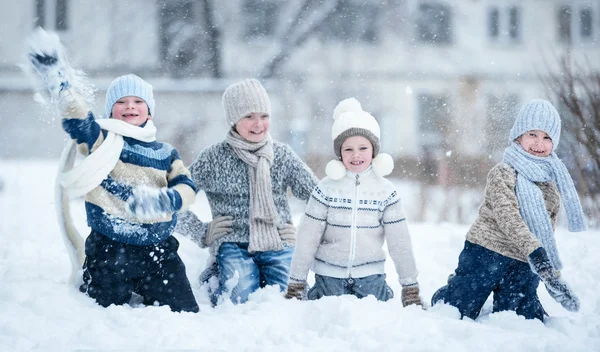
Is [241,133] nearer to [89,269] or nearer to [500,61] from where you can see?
[89,269]

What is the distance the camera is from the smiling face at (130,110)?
12.2 feet

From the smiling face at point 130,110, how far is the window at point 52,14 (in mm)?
6407

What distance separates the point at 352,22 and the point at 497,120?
8.44 feet

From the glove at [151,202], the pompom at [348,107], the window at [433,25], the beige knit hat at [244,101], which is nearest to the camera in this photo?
the glove at [151,202]

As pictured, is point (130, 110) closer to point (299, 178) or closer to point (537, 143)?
→ point (299, 178)

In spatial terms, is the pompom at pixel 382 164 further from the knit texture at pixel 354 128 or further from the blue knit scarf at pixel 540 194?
the blue knit scarf at pixel 540 194

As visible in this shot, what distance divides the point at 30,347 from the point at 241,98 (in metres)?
1.84

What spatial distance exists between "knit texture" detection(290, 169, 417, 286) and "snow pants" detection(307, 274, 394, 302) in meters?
0.03

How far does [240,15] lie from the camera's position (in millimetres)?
9883

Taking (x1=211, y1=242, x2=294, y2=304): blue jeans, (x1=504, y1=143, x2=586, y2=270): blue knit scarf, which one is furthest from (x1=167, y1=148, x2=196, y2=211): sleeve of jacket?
(x1=504, y1=143, x2=586, y2=270): blue knit scarf

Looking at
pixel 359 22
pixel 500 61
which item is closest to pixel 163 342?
pixel 359 22

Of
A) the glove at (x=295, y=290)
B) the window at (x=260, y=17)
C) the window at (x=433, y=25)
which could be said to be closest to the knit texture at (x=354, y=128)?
the glove at (x=295, y=290)

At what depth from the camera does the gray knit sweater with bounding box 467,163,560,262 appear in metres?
3.56

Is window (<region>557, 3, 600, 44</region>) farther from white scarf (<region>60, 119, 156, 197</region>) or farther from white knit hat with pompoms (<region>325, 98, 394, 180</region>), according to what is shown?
white scarf (<region>60, 119, 156, 197</region>)
